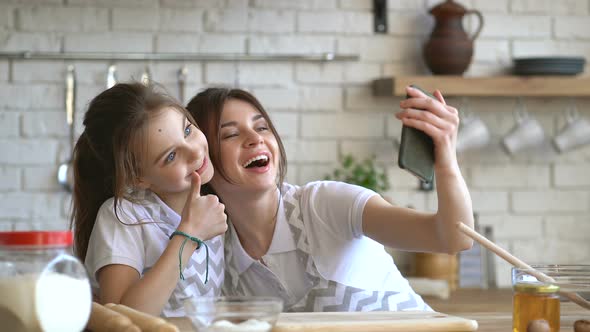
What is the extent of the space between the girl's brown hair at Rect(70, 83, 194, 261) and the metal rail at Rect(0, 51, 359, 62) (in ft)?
3.79

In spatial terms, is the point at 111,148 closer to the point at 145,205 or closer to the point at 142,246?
the point at 145,205

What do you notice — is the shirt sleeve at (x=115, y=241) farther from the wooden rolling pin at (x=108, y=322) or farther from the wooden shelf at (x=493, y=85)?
the wooden shelf at (x=493, y=85)

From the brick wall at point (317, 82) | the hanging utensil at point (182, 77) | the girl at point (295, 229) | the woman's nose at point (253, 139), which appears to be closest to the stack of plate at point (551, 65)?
the brick wall at point (317, 82)

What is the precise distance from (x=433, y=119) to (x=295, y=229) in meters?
0.52

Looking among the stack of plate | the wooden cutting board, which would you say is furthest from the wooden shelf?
the wooden cutting board

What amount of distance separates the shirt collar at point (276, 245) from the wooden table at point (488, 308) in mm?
393

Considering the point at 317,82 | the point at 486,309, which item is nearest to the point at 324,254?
the point at 486,309

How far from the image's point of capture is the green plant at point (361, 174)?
3.03m

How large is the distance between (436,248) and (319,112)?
5.11 ft

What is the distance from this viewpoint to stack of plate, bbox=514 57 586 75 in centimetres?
315

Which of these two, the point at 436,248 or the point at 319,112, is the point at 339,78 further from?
the point at 436,248

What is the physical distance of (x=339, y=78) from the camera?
10.4 ft

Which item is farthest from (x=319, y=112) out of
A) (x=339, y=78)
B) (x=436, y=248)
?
(x=436, y=248)

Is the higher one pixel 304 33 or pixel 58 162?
pixel 304 33
